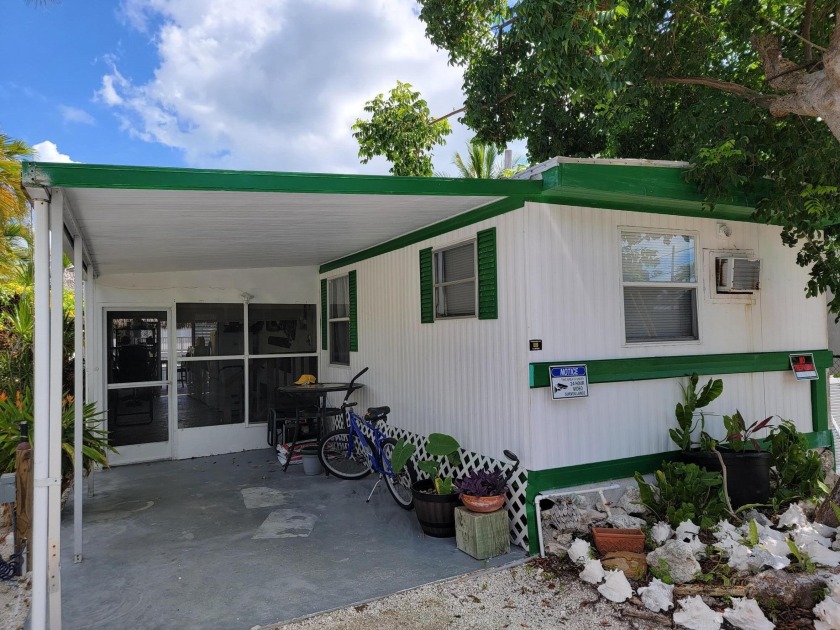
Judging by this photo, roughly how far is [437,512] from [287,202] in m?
2.49

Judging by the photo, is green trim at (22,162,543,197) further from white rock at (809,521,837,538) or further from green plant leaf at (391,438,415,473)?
white rock at (809,521,837,538)

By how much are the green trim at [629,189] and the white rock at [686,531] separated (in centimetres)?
233

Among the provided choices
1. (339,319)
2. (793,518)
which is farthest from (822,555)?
(339,319)

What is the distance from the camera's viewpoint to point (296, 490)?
5.57 m

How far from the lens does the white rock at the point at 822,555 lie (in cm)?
329

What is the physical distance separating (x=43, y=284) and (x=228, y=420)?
16.2 feet

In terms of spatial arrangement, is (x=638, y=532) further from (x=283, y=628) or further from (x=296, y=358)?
(x=296, y=358)

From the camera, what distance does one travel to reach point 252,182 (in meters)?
3.21

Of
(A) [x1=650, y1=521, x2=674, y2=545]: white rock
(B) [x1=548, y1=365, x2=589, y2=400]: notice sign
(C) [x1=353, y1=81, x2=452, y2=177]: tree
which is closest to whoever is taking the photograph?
(A) [x1=650, y1=521, x2=674, y2=545]: white rock

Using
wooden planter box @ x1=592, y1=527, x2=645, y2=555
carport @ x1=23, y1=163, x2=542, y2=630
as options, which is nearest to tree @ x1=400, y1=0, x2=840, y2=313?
carport @ x1=23, y1=163, x2=542, y2=630

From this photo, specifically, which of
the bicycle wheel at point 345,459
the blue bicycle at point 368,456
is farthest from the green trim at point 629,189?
the bicycle wheel at point 345,459

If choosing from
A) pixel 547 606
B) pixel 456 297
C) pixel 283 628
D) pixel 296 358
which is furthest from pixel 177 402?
pixel 547 606

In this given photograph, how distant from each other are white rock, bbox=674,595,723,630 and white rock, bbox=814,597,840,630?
0.45m

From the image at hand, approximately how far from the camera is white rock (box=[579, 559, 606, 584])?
133 inches
